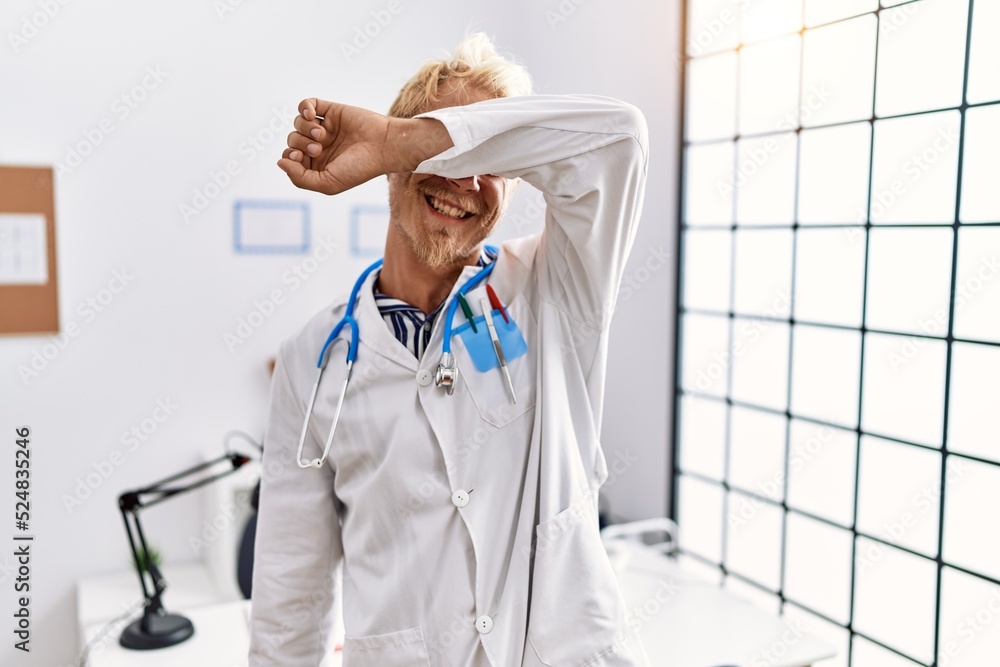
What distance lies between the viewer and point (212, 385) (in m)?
2.78

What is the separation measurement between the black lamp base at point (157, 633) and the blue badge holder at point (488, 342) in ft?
4.39

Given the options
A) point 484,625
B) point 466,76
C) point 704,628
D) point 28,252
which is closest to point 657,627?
point 704,628

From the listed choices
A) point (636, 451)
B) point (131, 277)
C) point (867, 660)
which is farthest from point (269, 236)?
point (867, 660)

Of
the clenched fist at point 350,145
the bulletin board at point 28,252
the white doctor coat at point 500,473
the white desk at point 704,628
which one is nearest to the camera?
the clenched fist at point 350,145

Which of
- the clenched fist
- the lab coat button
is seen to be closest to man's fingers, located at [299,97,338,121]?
the clenched fist

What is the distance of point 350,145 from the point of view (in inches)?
42.1

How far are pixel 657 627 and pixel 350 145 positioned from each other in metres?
1.62

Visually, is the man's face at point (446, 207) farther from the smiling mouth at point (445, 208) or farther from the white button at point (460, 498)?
the white button at point (460, 498)

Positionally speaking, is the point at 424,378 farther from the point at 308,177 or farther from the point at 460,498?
the point at 308,177

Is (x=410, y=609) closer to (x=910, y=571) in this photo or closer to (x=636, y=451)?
(x=910, y=571)

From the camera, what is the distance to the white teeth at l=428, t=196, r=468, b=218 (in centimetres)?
125

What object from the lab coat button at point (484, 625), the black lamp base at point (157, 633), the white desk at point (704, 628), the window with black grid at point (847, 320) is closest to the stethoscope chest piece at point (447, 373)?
the lab coat button at point (484, 625)

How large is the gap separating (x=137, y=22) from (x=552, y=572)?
2320mm

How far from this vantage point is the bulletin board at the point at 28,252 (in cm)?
248
